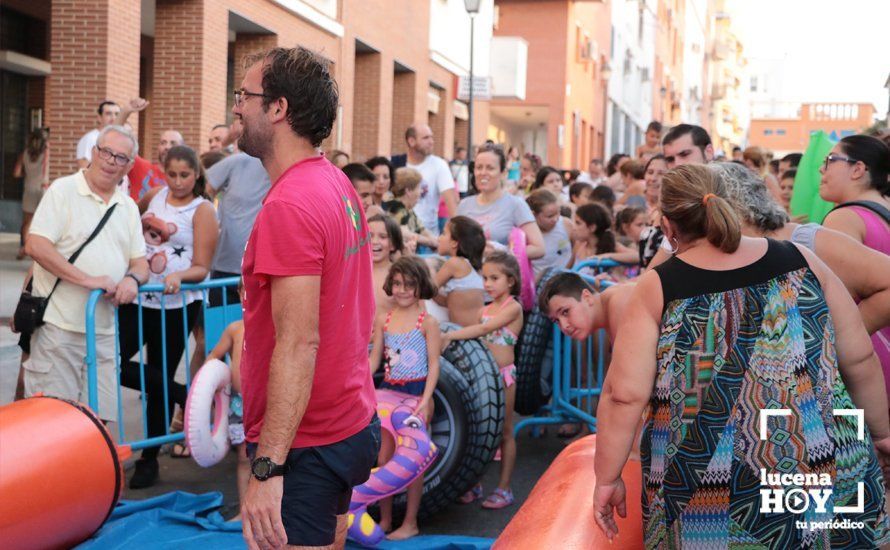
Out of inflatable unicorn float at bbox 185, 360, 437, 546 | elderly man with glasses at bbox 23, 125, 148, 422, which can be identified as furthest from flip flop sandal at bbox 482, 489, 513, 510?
elderly man with glasses at bbox 23, 125, 148, 422

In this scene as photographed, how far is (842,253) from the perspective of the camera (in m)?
3.99

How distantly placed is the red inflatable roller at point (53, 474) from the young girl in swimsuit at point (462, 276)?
2581mm

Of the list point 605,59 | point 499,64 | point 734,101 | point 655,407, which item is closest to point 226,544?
point 655,407

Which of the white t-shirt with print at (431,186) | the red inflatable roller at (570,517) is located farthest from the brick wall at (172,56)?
the red inflatable roller at (570,517)

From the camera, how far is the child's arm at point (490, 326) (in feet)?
19.8

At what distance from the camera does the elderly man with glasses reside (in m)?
5.88

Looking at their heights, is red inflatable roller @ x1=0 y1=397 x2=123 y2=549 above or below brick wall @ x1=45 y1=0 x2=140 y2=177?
below

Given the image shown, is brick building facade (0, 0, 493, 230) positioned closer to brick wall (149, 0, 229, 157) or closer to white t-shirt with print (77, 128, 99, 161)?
brick wall (149, 0, 229, 157)

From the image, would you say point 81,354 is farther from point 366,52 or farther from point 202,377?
point 366,52

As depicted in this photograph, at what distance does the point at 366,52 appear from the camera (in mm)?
21406

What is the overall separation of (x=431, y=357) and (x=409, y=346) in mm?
138

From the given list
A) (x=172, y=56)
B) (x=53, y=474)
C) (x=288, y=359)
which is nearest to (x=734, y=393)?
(x=288, y=359)

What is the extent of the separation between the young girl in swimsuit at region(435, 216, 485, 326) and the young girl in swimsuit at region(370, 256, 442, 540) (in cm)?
105

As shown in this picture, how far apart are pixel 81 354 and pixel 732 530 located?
13.6ft
